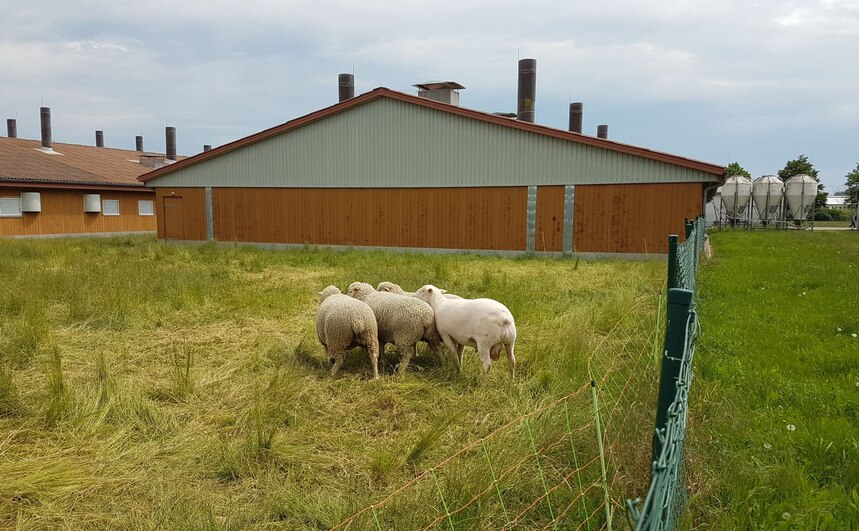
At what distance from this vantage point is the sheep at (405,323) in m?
6.11

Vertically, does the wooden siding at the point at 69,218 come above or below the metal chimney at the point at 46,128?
below

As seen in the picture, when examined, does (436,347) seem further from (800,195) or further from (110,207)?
(800,195)

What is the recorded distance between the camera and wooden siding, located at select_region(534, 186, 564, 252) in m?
18.3

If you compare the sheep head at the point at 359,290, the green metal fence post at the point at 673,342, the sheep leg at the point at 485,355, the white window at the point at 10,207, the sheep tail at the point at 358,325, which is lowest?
the sheep leg at the point at 485,355

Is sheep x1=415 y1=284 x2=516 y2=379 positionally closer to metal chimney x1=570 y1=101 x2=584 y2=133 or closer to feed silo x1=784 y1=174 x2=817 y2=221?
metal chimney x1=570 y1=101 x2=584 y2=133

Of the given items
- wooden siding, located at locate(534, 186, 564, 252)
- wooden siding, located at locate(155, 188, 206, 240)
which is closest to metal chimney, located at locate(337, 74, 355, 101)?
wooden siding, located at locate(155, 188, 206, 240)

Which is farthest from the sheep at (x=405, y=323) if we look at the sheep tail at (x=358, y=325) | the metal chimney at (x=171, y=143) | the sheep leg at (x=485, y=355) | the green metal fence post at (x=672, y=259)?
the metal chimney at (x=171, y=143)

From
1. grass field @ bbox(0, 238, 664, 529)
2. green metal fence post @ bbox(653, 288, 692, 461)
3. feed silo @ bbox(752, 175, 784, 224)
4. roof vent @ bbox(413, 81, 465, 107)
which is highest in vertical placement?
roof vent @ bbox(413, 81, 465, 107)

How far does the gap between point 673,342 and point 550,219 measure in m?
16.7

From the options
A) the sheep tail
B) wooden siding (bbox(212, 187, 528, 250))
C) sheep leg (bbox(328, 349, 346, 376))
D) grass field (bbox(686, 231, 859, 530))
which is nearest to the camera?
grass field (bbox(686, 231, 859, 530))

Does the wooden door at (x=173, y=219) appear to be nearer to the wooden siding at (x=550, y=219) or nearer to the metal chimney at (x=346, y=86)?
the metal chimney at (x=346, y=86)

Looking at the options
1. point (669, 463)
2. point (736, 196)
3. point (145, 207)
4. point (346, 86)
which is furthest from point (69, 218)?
point (736, 196)

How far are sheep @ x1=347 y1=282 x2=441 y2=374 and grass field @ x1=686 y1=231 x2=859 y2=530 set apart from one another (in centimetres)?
272

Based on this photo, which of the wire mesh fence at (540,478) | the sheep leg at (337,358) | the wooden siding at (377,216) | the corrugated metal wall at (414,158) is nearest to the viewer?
the wire mesh fence at (540,478)
